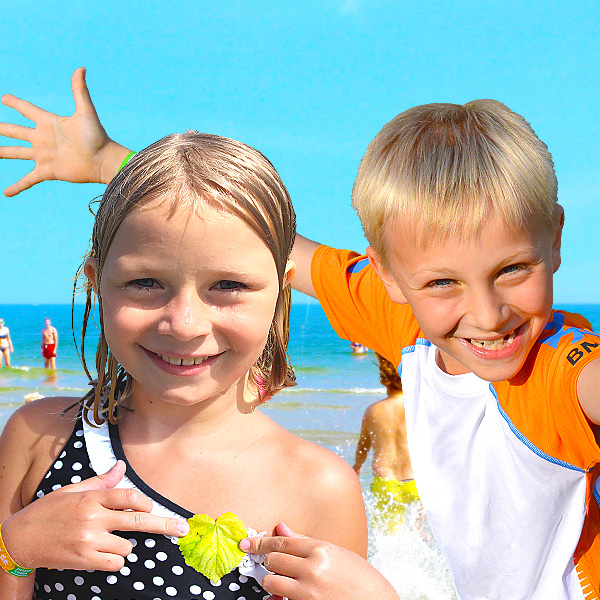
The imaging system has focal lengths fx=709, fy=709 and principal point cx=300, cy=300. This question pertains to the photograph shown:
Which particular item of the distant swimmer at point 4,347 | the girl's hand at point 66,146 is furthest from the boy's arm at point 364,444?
the distant swimmer at point 4,347

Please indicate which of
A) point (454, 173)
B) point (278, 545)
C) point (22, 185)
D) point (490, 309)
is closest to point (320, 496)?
point (278, 545)

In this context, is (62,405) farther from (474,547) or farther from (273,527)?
(474,547)

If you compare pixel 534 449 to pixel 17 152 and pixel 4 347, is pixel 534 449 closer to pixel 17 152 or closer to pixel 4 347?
pixel 17 152

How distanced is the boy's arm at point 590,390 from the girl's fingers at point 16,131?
2.46 meters

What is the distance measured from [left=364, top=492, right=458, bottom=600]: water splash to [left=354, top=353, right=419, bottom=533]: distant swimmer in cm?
10

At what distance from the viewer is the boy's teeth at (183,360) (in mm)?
1767

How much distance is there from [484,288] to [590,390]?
409 mm

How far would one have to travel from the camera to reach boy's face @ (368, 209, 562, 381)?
6.71 feet

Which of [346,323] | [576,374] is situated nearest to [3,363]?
[346,323]

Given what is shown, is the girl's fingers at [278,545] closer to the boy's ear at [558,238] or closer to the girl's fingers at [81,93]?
the boy's ear at [558,238]

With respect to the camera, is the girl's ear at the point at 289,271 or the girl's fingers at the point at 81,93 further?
the girl's fingers at the point at 81,93

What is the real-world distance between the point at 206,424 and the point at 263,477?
0.22 m

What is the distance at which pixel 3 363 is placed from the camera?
64.4ft

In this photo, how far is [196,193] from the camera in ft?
5.68
